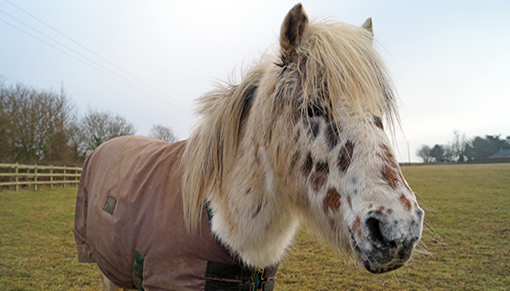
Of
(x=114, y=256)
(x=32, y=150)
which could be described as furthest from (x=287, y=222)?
(x=32, y=150)

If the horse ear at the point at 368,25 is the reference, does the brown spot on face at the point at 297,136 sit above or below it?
below

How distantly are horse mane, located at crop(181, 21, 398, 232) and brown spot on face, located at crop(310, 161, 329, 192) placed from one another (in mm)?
252

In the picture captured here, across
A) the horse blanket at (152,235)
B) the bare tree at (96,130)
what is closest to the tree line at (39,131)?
the bare tree at (96,130)

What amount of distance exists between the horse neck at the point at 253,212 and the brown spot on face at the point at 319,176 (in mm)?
244

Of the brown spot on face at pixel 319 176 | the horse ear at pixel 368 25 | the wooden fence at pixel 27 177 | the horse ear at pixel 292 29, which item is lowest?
the wooden fence at pixel 27 177

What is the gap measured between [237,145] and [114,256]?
122 cm

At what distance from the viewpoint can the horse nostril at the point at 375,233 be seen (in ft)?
2.99

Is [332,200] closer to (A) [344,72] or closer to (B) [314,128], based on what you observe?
(B) [314,128]

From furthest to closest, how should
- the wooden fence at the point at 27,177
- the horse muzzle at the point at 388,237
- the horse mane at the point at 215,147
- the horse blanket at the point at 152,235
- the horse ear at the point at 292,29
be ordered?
the wooden fence at the point at 27,177 < the horse mane at the point at 215,147 < the horse blanket at the point at 152,235 < the horse ear at the point at 292,29 < the horse muzzle at the point at 388,237

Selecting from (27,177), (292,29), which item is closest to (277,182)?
(292,29)

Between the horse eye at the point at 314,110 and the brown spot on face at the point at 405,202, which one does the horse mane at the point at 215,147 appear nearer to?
the horse eye at the point at 314,110

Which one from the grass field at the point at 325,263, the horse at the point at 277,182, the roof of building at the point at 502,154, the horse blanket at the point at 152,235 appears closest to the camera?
the horse at the point at 277,182

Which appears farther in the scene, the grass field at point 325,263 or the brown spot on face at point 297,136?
the grass field at point 325,263

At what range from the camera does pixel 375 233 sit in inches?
36.7
